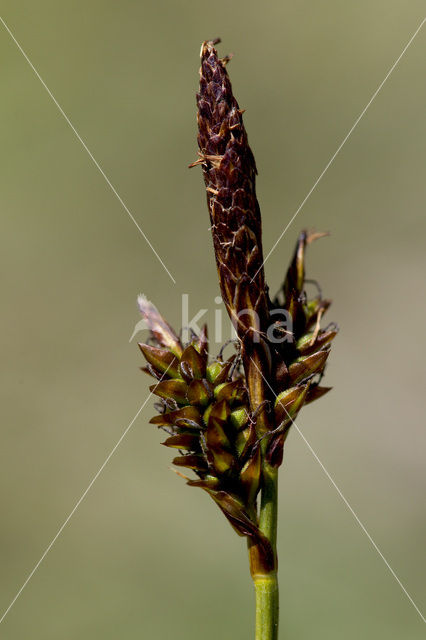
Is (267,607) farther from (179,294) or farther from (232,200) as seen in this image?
(179,294)

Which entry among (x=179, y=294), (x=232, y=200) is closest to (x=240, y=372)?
(x=232, y=200)

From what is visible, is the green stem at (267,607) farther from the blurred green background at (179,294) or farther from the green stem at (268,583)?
the blurred green background at (179,294)

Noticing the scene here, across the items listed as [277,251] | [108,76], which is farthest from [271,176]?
[108,76]

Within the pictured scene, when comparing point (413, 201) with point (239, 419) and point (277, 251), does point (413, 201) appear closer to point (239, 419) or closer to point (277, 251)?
point (277, 251)

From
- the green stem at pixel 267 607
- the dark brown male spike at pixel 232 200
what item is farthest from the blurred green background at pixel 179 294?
the dark brown male spike at pixel 232 200

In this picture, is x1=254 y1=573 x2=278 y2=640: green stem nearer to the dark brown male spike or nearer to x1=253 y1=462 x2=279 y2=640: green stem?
x1=253 y1=462 x2=279 y2=640: green stem

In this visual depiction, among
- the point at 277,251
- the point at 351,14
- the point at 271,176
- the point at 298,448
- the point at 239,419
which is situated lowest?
the point at 239,419

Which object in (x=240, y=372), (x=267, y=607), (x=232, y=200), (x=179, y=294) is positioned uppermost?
(x=179, y=294)
